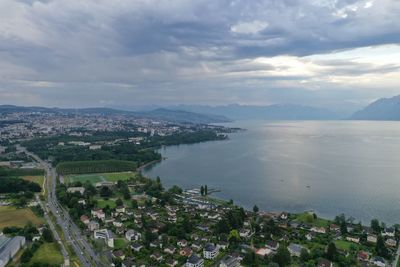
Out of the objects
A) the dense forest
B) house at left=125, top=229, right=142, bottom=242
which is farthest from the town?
the dense forest

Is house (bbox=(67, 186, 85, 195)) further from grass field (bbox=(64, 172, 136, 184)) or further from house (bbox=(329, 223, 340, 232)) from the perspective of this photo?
house (bbox=(329, 223, 340, 232))

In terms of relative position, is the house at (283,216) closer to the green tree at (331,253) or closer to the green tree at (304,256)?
the green tree at (304,256)

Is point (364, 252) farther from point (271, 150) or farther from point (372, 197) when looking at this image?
point (271, 150)

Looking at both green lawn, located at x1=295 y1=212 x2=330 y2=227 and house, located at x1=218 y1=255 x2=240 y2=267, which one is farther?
green lawn, located at x1=295 y1=212 x2=330 y2=227

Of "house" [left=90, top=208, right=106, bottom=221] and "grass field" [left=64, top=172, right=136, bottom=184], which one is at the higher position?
"house" [left=90, top=208, right=106, bottom=221]

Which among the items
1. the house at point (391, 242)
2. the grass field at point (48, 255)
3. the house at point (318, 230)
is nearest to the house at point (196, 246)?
the grass field at point (48, 255)

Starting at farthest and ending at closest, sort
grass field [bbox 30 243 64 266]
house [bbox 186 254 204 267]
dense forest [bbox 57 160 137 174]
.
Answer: dense forest [bbox 57 160 137 174]
grass field [bbox 30 243 64 266]
house [bbox 186 254 204 267]

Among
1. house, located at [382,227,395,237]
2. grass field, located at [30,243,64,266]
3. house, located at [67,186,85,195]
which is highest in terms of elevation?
house, located at [382,227,395,237]
